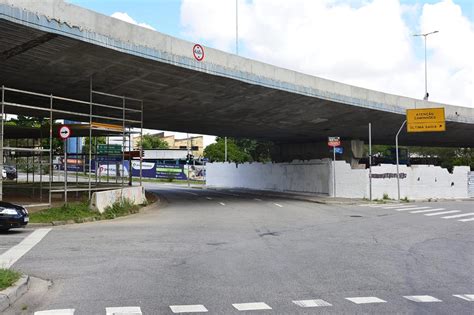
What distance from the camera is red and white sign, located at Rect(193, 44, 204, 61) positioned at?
18.2 metres

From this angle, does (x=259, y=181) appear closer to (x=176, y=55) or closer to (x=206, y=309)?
(x=176, y=55)

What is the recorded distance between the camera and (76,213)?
16938mm

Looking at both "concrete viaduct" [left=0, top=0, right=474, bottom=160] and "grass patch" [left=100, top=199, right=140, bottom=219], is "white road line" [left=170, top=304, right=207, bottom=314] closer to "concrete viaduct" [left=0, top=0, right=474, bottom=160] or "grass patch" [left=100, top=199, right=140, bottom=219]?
"concrete viaduct" [left=0, top=0, right=474, bottom=160]

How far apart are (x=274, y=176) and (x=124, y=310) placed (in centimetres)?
3631

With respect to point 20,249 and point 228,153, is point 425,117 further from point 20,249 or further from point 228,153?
point 228,153

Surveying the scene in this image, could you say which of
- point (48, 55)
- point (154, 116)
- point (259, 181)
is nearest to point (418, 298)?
point (48, 55)

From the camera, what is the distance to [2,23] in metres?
12.8

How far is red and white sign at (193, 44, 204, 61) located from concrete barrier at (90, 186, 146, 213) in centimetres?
663

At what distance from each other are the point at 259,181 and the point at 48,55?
30.9 m

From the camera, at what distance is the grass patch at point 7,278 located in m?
6.38

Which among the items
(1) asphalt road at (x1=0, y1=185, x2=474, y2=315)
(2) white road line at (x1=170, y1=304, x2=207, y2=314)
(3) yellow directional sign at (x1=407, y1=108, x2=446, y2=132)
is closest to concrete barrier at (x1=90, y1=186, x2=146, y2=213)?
(1) asphalt road at (x1=0, y1=185, x2=474, y2=315)

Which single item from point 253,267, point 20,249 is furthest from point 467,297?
point 20,249

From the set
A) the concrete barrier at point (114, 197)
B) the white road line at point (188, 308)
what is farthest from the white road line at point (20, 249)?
the concrete barrier at point (114, 197)

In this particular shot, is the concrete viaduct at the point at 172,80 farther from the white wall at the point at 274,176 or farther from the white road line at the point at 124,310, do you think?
the white road line at the point at 124,310
